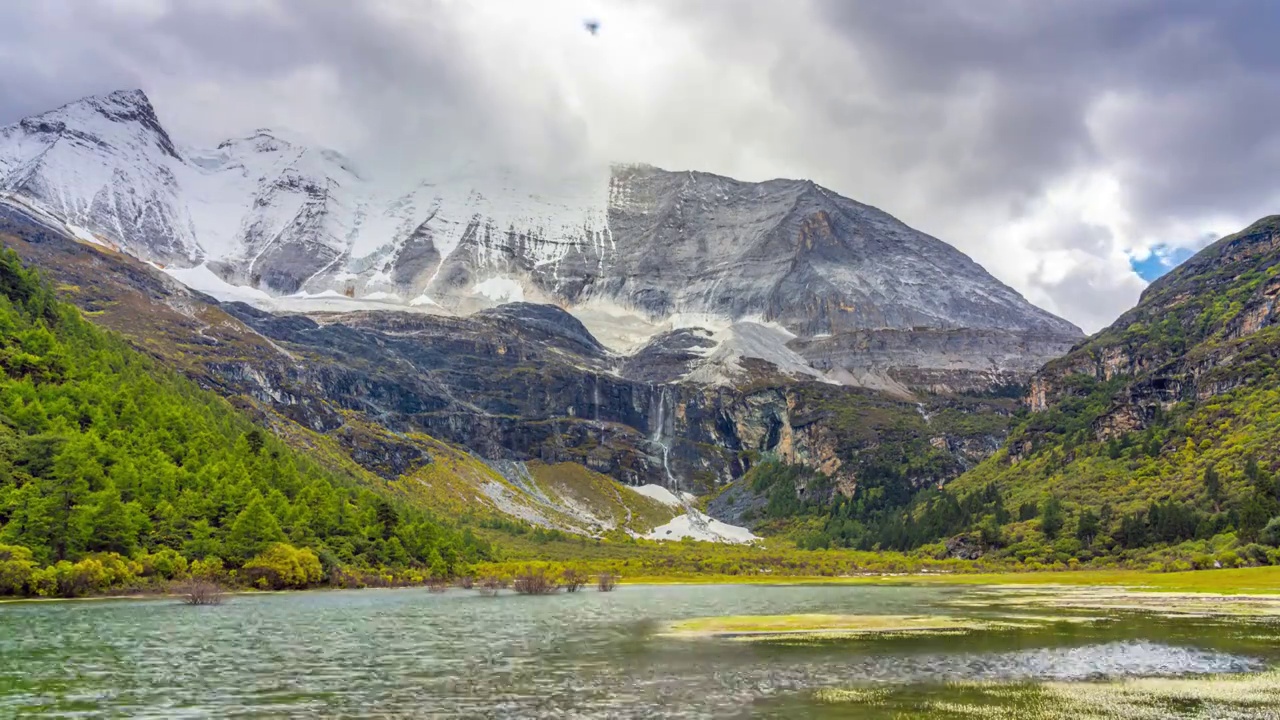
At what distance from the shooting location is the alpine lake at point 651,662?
3731cm

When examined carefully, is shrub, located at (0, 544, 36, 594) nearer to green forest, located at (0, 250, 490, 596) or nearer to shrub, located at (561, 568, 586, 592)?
green forest, located at (0, 250, 490, 596)

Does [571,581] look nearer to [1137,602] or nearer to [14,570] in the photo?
[14,570]

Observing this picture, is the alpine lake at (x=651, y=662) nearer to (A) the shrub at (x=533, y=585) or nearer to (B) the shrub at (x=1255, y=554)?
(B) the shrub at (x=1255, y=554)

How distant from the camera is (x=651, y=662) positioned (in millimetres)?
52594

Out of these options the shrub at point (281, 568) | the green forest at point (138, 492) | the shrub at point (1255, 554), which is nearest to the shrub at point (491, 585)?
the green forest at point (138, 492)

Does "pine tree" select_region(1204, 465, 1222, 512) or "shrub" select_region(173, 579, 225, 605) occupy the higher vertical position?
"pine tree" select_region(1204, 465, 1222, 512)

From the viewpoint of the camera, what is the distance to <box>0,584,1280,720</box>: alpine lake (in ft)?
122


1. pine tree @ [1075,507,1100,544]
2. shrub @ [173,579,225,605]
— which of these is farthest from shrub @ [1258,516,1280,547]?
shrub @ [173,579,225,605]

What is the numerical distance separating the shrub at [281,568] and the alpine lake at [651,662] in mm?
34914

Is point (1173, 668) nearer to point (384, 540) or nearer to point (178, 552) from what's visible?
point (178, 552)

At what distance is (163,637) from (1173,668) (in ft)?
201

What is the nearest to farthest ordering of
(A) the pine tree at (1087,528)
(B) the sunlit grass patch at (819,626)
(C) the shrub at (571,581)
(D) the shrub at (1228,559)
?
(B) the sunlit grass patch at (819,626), (D) the shrub at (1228,559), (C) the shrub at (571,581), (A) the pine tree at (1087,528)

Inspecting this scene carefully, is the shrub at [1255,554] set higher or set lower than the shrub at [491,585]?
higher

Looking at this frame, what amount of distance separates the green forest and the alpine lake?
1811cm
